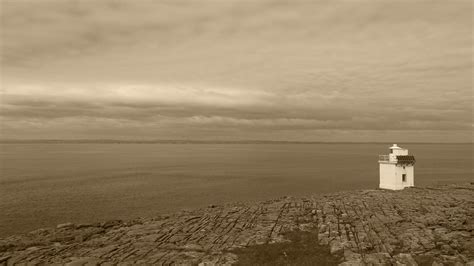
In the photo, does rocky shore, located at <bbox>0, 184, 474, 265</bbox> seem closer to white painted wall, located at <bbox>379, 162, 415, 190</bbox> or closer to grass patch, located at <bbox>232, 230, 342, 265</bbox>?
grass patch, located at <bbox>232, 230, 342, 265</bbox>

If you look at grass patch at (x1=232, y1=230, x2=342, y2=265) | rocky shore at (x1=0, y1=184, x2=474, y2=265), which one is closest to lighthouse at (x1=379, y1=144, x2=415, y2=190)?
rocky shore at (x1=0, y1=184, x2=474, y2=265)

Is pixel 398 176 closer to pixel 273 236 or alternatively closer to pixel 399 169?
pixel 399 169

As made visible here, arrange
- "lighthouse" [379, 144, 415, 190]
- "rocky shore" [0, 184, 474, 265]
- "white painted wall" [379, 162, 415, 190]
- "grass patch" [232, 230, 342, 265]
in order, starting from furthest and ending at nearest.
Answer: "white painted wall" [379, 162, 415, 190] → "lighthouse" [379, 144, 415, 190] → "rocky shore" [0, 184, 474, 265] → "grass patch" [232, 230, 342, 265]

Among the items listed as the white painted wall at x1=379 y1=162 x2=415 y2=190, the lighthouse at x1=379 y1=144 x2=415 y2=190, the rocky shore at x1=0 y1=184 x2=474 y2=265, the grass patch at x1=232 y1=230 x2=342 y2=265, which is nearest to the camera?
the grass patch at x1=232 y1=230 x2=342 y2=265

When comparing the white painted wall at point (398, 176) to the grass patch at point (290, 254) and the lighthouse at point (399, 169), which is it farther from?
the grass patch at point (290, 254)

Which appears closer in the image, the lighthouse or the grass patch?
the grass patch

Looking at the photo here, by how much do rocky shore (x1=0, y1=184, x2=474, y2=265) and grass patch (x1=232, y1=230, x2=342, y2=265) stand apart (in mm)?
168

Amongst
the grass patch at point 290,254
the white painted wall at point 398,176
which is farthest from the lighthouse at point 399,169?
the grass patch at point 290,254

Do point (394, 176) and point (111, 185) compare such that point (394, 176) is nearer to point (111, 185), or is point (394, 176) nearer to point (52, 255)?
point (52, 255)

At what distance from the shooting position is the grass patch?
25.5 m

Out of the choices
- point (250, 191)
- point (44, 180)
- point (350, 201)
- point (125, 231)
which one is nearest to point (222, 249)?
point (125, 231)

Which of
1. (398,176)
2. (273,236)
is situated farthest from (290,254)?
(398,176)

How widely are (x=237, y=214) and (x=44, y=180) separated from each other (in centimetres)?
7000

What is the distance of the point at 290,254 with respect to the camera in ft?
88.4
